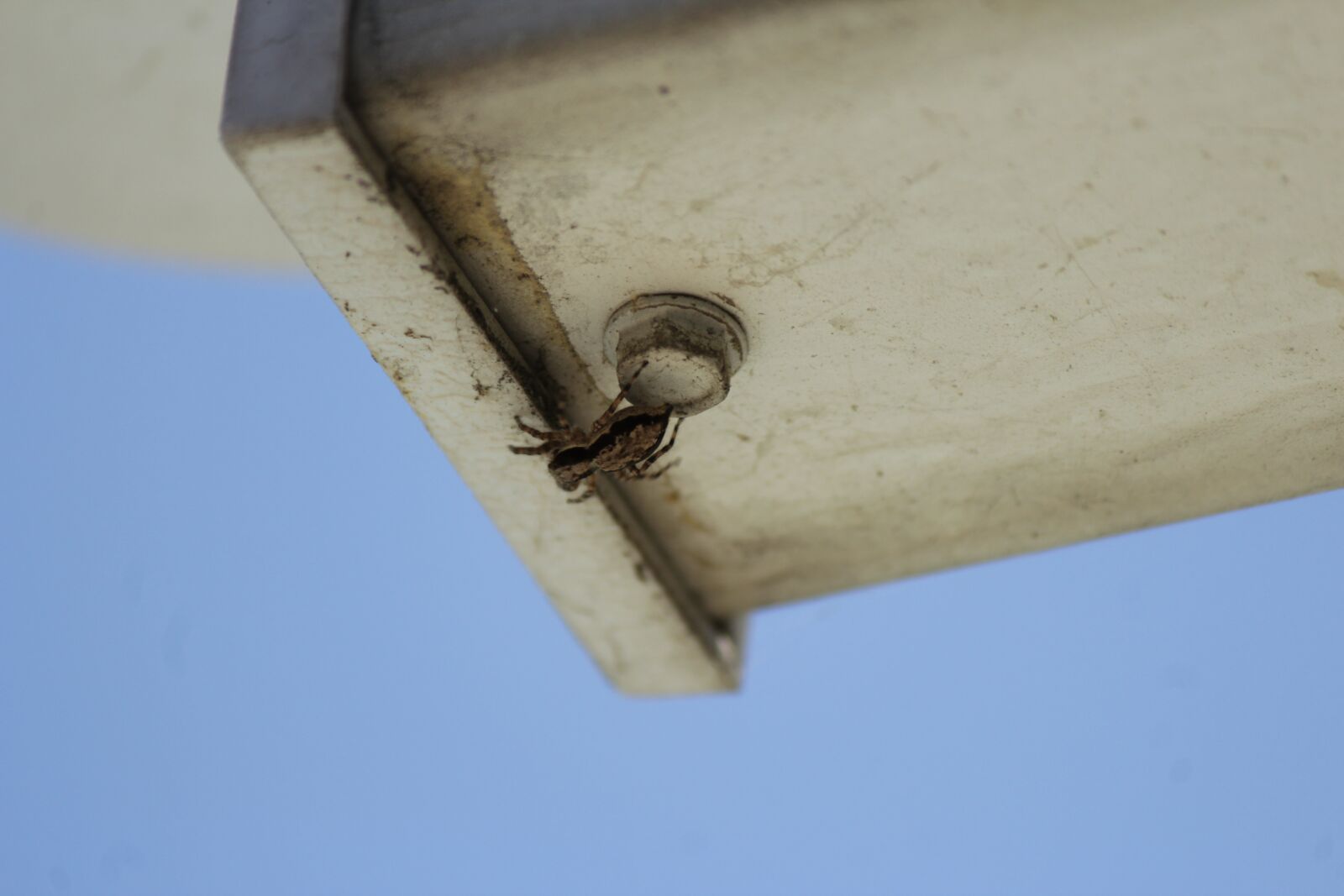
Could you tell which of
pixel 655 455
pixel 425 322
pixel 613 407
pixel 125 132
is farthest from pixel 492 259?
pixel 125 132

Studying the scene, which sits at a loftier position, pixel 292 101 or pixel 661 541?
pixel 661 541

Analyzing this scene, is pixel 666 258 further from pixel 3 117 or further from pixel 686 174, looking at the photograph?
pixel 3 117

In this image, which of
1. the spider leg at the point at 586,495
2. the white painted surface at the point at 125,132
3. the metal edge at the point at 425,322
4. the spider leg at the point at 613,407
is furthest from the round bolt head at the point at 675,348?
the white painted surface at the point at 125,132

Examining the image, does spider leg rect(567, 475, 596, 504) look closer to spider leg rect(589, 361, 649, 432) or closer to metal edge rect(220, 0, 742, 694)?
metal edge rect(220, 0, 742, 694)

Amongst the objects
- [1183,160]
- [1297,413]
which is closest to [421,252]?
[1183,160]

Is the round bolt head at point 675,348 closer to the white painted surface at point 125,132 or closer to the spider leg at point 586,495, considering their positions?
the spider leg at point 586,495

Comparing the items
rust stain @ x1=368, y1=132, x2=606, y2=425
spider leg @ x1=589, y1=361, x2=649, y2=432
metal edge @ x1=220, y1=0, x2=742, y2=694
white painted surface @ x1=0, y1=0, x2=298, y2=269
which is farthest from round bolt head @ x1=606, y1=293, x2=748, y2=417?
white painted surface @ x1=0, y1=0, x2=298, y2=269
